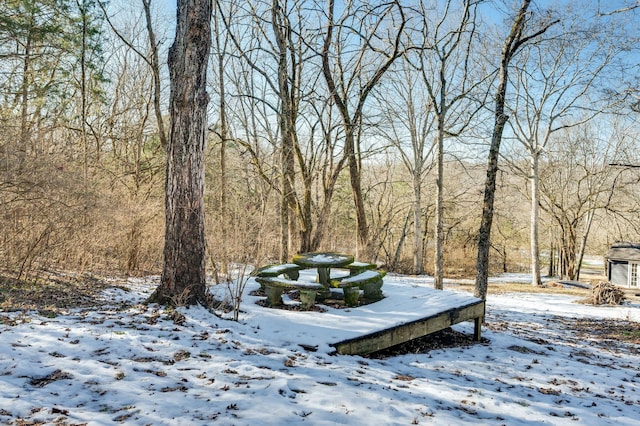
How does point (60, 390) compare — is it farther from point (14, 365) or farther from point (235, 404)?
point (235, 404)

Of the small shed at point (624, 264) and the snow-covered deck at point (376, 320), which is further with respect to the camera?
the small shed at point (624, 264)

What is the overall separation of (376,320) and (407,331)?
0.42 metres

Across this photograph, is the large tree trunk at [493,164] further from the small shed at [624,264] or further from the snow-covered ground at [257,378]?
the small shed at [624,264]

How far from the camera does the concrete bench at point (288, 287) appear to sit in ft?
18.1

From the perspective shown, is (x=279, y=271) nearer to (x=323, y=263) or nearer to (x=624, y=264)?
(x=323, y=263)

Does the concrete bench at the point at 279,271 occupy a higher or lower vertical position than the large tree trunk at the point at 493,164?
lower

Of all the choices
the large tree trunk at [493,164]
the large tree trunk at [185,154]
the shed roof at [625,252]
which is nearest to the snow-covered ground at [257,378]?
the large tree trunk at [185,154]

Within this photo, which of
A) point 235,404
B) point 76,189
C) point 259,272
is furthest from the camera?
point 76,189

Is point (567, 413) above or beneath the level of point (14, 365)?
beneath

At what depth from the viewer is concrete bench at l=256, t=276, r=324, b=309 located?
5531 millimetres

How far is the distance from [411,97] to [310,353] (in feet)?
59.7

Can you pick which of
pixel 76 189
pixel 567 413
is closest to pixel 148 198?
pixel 76 189

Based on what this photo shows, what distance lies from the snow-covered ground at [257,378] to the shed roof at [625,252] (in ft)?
44.6

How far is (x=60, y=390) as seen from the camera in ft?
9.32
